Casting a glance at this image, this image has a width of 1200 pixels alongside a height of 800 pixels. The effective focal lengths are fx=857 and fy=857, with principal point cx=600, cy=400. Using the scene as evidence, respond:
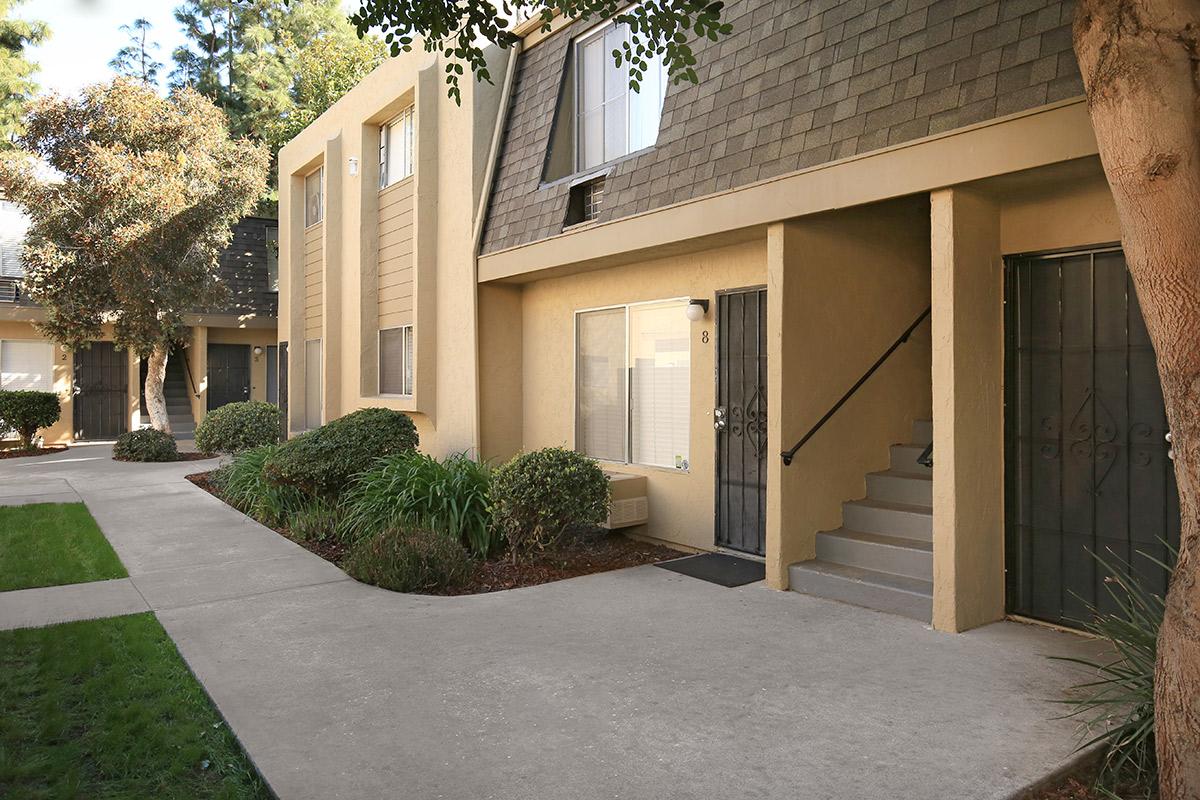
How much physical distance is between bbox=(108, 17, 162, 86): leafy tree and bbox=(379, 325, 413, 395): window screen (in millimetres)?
24356

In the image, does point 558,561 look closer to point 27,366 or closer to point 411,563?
point 411,563

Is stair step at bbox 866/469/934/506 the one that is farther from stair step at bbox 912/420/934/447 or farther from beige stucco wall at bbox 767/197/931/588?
stair step at bbox 912/420/934/447

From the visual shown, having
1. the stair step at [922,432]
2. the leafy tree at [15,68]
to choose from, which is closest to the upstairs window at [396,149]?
the stair step at [922,432]

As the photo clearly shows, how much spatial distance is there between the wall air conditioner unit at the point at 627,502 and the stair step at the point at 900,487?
2206mm

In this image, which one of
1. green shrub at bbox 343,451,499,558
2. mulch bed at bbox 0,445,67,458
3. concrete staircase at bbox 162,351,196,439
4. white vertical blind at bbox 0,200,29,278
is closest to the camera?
green shrub at bbox 343,451,499,558

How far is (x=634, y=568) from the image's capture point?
7.28 metres

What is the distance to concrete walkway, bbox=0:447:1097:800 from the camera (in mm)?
3484

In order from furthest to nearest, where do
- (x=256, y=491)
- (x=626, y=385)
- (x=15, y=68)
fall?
(x=15, y=68) < (x=256, y=491) < (x=626, y=385)

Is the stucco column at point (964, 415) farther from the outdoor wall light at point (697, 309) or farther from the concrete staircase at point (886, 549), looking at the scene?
the outdoor wall light at point (697, 309)

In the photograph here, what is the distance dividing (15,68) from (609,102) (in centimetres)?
2355

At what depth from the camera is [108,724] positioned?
4086mm

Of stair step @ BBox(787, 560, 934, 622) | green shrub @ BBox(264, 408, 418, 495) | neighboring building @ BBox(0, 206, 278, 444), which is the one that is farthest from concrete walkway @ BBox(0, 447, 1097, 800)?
neighboring building @ BBox(0, 206, 278, 444)

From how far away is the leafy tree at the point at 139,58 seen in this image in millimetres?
30797

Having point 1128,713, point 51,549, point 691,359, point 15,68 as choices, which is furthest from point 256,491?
point 15,68
